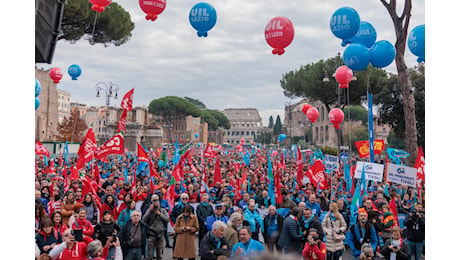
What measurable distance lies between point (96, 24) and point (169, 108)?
2217 inches

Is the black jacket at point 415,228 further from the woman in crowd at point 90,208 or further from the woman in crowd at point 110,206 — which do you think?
the woman in crowd at point 90,208

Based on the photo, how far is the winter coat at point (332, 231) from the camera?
690cm

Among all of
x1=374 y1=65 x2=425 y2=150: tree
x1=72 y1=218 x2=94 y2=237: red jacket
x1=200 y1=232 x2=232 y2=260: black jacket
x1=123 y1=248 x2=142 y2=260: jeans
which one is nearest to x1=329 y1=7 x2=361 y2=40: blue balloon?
x1=200 y1=232 x2=232 y2=260: black jacket

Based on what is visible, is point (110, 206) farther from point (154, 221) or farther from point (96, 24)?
point (96, 24)

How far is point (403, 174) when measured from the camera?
9.07m

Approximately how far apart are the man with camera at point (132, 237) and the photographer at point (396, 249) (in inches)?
139

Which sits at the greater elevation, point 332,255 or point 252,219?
point 252,219

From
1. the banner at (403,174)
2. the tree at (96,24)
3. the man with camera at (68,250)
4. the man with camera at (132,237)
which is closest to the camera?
the man with camera at (68,250)

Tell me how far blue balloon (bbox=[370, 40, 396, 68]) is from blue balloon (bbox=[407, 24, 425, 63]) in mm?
535

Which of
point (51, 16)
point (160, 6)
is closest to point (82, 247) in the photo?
point (51, 16)

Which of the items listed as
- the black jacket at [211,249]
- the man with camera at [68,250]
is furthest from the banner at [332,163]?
the man with camera at [68,250]

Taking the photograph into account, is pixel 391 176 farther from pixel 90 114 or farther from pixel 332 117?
pixel 90 114

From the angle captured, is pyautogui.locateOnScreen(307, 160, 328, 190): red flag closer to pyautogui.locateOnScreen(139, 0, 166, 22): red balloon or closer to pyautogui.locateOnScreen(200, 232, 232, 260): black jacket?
pyautogui.locateOnScreen(139, 0, 166, 22): red balloon

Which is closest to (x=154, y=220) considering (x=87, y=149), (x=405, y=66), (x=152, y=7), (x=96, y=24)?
(x=152, y=7)
